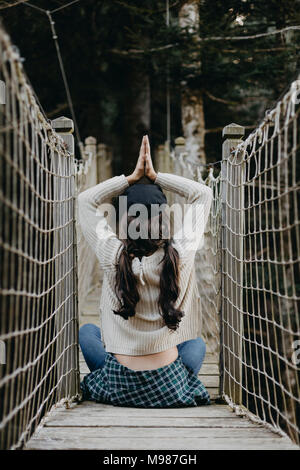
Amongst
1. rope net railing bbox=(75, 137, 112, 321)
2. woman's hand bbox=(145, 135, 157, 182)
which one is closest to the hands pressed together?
woman's hand bbox=(145, 135, 157, 182)

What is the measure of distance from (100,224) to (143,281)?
273mm

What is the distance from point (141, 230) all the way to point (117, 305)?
290 millimetres

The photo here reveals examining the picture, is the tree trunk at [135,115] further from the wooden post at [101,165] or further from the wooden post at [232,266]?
the wooden post at [232,266]

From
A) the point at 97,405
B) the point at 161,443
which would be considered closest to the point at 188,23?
the point at 97,405

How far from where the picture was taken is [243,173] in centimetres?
197

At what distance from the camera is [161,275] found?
166 centimetres

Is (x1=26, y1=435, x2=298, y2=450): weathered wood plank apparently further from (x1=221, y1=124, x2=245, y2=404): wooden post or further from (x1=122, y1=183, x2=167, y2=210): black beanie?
(x1=122, y1=183, x2=167, y2=210): black beanie

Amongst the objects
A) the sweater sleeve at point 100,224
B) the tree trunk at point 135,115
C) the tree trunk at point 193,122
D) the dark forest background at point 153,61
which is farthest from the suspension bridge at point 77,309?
the tree trunk at point 135,115

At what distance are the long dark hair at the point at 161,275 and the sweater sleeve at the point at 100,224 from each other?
0.17ft

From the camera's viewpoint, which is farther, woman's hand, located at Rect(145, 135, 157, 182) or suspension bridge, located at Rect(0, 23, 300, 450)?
woman's hand, located at Rect(145, 135, 157, 182)

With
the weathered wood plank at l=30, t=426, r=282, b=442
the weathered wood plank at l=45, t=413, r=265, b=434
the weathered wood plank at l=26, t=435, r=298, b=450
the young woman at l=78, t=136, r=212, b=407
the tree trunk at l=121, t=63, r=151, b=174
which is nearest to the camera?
the weathered wood plank at l=26, t=435, r=298, b=450

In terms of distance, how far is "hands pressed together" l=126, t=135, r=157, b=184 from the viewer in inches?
71.6

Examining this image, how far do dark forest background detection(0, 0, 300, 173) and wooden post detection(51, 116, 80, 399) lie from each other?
1.65 meters

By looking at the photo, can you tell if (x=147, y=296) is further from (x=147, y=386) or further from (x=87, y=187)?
(x=87, y=187)
